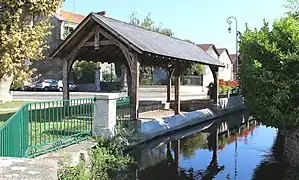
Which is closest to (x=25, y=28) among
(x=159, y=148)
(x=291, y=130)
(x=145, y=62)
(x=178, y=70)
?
(x=145, y=62)

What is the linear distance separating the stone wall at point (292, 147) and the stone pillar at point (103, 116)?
18.1ft

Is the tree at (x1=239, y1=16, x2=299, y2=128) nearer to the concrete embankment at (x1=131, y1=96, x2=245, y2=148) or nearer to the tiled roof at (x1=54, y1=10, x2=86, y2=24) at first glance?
the concrete embankment at (x1=131, y1=96, x2=245, y2=148)

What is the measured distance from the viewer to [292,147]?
11414mm

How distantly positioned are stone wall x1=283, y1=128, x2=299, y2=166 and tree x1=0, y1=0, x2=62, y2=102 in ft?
37.8

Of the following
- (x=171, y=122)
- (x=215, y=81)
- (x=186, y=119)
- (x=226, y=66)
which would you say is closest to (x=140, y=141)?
(x=171, y=122)

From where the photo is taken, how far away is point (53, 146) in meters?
8.30

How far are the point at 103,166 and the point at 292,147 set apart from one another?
6222 millimetres

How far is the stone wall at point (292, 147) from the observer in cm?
1094

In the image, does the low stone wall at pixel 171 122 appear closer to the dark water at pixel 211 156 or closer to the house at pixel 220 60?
the dark water at pixel 211 156

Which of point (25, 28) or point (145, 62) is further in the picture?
point (145, 62)

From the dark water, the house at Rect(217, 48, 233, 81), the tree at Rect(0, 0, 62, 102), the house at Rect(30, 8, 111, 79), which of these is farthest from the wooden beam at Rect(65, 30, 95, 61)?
the house at Rect(217, 48, 233, 81)

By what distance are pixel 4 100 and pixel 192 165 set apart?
450 inches

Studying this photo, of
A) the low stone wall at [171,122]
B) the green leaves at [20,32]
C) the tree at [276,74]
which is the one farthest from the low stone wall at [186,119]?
the green leaves at [20,32]

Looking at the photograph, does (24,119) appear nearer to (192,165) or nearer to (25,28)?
(192,165)
